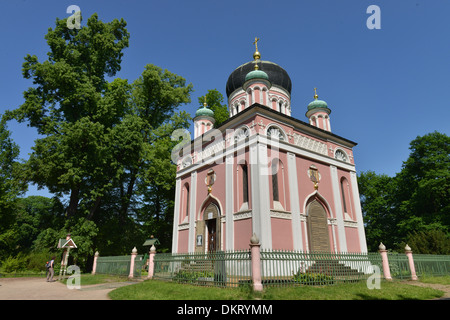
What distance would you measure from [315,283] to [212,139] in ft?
32.6

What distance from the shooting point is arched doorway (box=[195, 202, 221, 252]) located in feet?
48.4

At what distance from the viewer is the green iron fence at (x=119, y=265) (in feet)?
48.2

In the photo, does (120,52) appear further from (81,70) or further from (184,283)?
(184,283)

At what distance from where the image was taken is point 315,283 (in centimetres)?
983

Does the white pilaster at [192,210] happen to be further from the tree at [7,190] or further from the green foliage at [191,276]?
the tree at [7,190]

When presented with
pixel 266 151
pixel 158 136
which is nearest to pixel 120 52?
pixel 158 136

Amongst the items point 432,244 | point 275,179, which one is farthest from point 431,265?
point 275,179

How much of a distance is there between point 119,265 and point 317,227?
36.7ft

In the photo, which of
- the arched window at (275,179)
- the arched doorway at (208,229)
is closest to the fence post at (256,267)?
the arched window at (275,179)

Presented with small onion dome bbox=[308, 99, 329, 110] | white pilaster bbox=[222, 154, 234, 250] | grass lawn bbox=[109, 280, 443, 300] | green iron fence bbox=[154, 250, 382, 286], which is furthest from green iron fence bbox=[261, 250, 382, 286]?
small onion dome bbox=[308, 99, 329, 110]

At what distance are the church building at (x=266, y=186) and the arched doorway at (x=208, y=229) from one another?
0.17 feet

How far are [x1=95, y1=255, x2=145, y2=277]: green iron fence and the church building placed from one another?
9.48 ft

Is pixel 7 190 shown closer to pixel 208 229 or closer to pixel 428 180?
pixel 208 229
